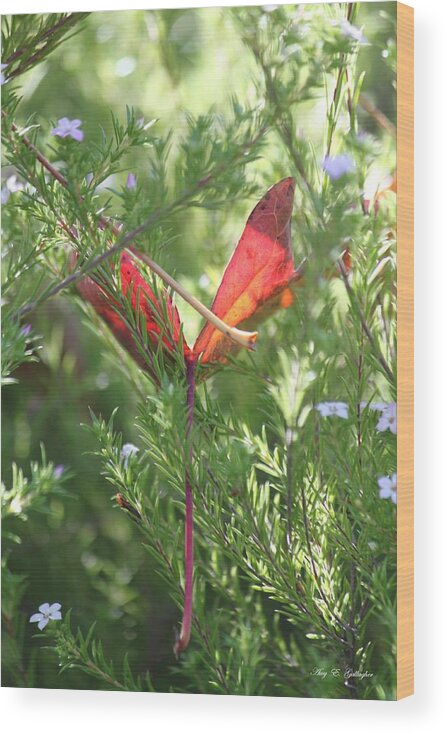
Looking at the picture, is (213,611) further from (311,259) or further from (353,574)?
(311,259)

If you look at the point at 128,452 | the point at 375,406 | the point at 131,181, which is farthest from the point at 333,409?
the point at 131,181

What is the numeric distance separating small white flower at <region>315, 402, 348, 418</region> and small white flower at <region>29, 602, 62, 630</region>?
0.51 metres

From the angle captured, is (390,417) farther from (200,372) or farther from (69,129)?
(69,129)

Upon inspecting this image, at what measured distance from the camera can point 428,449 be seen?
1.93m

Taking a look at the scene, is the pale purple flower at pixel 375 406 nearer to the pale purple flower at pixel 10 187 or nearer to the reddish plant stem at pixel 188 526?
the reddish plant stem at pixel 188 526

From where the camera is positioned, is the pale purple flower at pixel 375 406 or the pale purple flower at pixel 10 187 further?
the pale purple flower at pixel 10 187

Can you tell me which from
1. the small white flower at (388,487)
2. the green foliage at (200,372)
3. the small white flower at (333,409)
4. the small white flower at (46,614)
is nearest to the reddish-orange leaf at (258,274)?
the green foliage at (200,372)

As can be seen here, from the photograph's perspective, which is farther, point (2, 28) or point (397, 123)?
point (2, 28)

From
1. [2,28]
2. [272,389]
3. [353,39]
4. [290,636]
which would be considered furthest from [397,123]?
[290,636]

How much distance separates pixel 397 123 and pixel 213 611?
2.54 feet

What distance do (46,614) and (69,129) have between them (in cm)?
75

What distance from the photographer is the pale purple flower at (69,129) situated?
6.51 ft

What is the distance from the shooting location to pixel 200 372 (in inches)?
76.5

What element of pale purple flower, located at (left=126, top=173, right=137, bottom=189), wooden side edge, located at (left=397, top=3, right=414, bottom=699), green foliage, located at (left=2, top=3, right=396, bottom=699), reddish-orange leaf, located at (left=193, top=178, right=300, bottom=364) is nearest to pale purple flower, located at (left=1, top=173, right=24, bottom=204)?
green foliage, located at (left=2, top=3, right=396, bottom=699)
